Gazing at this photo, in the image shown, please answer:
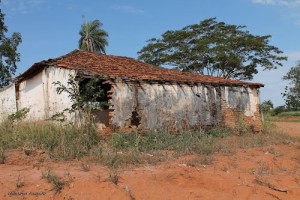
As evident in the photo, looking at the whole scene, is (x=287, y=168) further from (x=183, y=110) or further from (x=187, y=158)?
(x=183, y=110)

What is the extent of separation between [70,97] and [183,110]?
4186 millimetres

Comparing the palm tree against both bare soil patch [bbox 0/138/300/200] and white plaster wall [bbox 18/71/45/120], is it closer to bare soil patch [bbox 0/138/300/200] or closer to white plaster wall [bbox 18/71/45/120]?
white plaster wall [bbox 18/71/45/120]

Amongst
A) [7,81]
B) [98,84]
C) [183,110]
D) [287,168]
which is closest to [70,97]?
[98,84]

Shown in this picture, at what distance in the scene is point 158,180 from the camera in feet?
23.4

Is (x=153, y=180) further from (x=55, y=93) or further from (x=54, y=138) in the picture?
(x=55, y=93)

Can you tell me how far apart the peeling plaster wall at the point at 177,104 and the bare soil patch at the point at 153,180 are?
334cm

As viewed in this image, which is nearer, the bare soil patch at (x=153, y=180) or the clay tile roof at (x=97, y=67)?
the bare soil patch at (x=153, y=180)

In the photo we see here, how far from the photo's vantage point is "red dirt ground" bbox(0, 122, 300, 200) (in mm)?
6578

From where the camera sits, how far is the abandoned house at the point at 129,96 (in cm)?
1173

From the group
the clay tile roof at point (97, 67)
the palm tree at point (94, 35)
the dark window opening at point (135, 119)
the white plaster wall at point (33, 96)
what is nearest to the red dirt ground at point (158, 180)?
the dark window opening at point (135, 119)

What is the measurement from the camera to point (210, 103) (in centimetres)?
1491

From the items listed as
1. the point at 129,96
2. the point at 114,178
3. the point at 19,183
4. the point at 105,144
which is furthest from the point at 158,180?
the point at 129,96

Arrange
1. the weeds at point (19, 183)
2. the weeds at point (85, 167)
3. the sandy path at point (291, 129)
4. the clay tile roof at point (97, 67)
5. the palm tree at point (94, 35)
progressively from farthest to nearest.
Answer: the palm tree at point (94, 35)
the sandy path at point (291, 129)
the clay tile roof at point (97, 67)
the weeds at point (85, 167)
the weeds at point (19, 183)

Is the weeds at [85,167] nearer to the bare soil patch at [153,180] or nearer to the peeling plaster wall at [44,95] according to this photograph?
the bare soil patch at [153,180]
